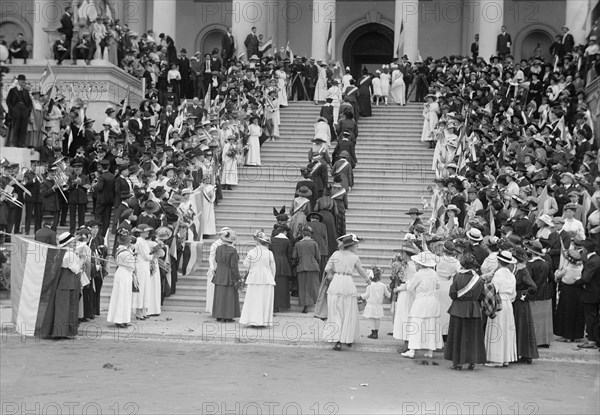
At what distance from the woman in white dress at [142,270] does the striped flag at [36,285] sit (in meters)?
1.76

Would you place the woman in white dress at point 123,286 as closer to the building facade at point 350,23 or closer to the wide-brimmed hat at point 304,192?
the wide-brimmed hat at point 304,192

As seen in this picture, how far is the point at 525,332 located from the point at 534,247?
1706 millimetres

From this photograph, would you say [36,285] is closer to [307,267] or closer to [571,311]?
[307,267]

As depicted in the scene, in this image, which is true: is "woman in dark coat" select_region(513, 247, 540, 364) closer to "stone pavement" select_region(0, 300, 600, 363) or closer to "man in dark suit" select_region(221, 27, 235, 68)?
"stone pavement" select_region(0, 300, 600, 363)

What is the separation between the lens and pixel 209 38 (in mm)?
42031

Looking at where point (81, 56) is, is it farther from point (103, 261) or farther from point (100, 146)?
point (103, 261)

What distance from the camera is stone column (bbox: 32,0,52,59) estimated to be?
33.2 metres

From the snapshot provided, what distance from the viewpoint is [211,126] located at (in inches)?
944

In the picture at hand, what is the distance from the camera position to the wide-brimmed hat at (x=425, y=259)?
13711mm

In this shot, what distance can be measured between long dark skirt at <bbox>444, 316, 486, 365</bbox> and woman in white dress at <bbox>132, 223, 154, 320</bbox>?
586cm

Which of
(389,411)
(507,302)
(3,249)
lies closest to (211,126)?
(3,249)

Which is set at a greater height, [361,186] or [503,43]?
[503,43]

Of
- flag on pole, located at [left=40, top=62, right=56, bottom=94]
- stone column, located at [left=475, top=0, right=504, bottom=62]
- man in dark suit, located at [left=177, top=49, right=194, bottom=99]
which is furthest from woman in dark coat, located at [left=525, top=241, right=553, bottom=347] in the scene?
stone column, located at [left=475, top=0, right=504, bottom=62]

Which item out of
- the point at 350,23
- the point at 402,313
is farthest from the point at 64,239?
the point at 350,23
